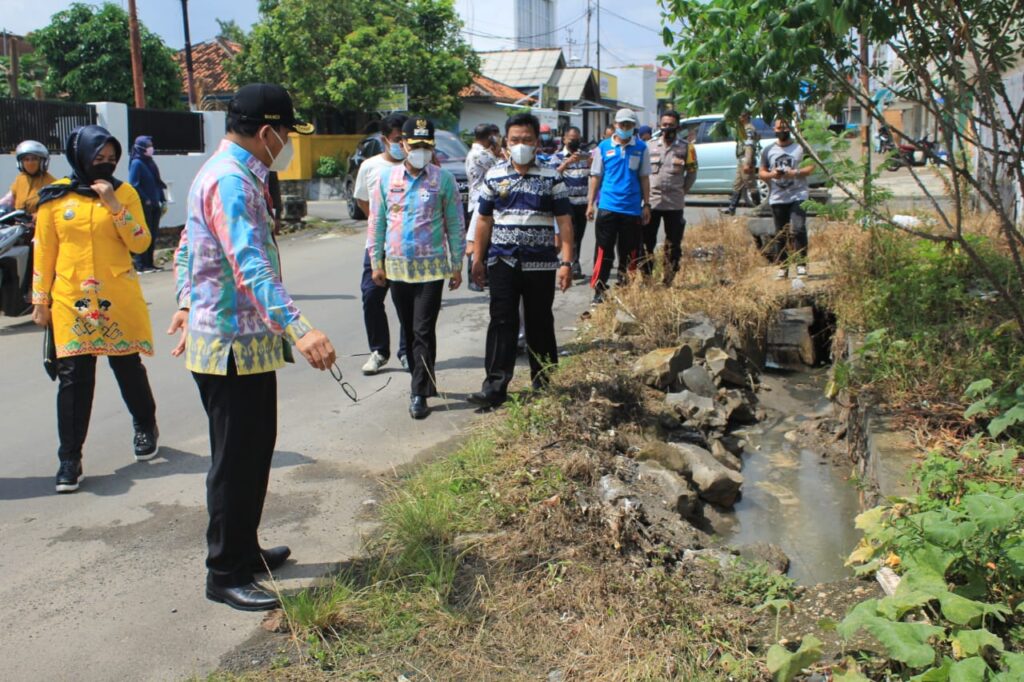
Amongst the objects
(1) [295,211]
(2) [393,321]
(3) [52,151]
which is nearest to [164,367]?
(2) [393,321]

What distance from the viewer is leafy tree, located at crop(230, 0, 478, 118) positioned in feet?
85.8

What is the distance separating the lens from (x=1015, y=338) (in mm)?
5789

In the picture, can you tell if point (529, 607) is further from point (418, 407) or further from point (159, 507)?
point (418, 407)

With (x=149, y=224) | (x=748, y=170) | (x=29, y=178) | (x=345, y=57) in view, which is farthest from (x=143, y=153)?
(x=345, y=57)

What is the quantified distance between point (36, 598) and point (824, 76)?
5369mm

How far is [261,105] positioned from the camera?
3.54 metres

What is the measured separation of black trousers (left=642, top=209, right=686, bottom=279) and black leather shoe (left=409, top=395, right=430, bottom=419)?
12.7 ft

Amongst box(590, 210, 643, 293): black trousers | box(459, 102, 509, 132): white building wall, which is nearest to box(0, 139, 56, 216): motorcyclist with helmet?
box(590, 210, 643, 293): black trousers

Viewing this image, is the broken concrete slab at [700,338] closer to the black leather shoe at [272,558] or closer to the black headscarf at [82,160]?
the black leather shoe at [272,558]

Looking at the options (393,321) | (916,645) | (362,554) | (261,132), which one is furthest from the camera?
(393,321)

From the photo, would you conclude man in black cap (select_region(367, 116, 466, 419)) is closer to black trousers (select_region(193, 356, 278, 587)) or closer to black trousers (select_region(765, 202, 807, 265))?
black trousers (select_region(193, 356, 278, 587))

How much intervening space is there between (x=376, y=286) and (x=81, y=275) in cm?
242

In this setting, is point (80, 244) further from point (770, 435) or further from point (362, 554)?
point (770, 435)

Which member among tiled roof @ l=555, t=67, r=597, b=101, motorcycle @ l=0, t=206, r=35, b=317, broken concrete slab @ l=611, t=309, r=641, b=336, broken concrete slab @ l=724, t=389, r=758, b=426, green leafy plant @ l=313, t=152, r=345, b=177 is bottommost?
broken concrete slab @ l=724, t=389, r=758, b=426
